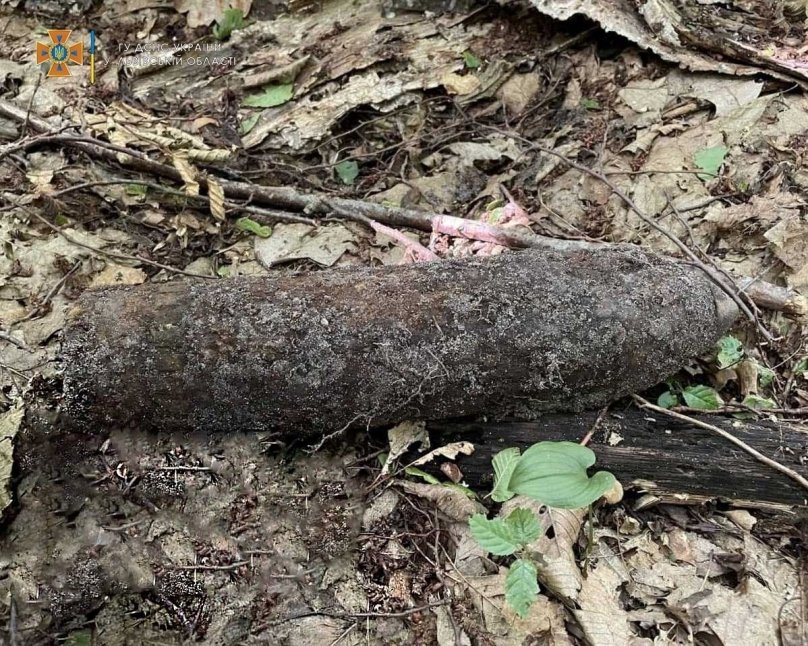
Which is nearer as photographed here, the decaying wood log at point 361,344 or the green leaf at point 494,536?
the green leaf at point 494,536

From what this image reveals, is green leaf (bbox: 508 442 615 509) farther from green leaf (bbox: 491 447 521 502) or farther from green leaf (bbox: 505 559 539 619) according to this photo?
green leaf (bbox: 505 559 539 619)

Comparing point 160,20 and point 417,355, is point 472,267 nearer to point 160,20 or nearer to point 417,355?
point 417,355

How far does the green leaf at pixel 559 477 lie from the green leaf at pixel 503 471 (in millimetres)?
25

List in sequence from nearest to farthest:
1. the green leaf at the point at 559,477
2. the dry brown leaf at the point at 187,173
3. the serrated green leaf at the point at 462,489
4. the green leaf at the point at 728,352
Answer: the green leaf at the point at 559,477 → the serrated green leaf at the point at 462,489 → the green leaf at the point at 728,352 → the dry brown leaf at the point at 187,173

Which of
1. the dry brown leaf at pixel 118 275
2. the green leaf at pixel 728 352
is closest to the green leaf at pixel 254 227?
the dry brown leaf at pixel 118 275

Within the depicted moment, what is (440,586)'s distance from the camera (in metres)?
1.87

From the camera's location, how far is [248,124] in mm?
3641

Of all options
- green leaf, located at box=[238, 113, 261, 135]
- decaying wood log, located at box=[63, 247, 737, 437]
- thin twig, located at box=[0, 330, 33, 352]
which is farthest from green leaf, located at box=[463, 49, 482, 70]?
thin twig, located at box=[0, 330, 33, 352]

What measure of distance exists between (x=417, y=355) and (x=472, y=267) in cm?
42

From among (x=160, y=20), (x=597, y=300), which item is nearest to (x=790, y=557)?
(x=597, y=300)

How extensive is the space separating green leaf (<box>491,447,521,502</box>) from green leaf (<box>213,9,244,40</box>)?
12.0ft

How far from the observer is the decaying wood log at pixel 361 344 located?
6.20 ft

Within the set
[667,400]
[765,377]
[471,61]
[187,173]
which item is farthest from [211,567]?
[471,61]

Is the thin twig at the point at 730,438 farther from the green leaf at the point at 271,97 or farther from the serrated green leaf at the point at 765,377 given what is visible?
the green leaf at the point at 271,97
